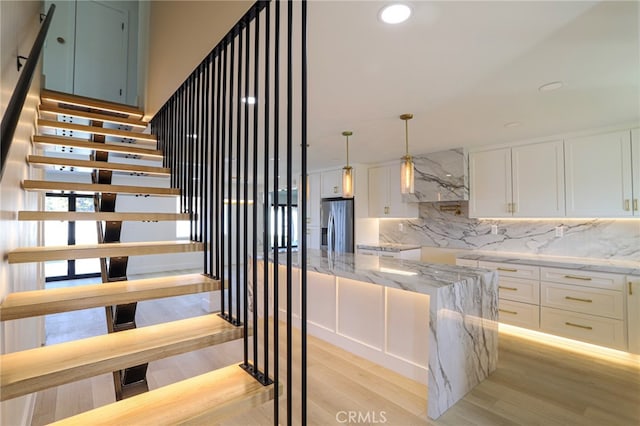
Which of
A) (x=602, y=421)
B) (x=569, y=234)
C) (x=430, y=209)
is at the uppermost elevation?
(x=430, y=209)

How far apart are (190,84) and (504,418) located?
3.26 meters

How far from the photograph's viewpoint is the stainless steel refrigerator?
5.40m

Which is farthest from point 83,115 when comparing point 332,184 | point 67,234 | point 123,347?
point 67,234

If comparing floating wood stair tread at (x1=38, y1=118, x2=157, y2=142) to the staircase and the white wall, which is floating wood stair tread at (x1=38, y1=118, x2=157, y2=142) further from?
the staircase

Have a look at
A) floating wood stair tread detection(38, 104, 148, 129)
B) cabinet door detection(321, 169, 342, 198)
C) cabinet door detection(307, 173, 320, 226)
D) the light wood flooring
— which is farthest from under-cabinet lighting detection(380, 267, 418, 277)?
cabinet door detection(307, 173, 320, 226)

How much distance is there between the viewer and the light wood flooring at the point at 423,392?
204 centimetres

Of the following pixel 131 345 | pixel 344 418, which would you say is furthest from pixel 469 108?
pixel 131 345

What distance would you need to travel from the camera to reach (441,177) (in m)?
4.43

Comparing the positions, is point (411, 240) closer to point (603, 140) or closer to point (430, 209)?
point (430, 209)

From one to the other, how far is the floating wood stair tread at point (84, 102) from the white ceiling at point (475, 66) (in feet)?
6.92

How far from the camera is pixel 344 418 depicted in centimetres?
203

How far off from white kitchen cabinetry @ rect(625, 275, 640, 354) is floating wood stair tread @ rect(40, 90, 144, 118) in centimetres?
539

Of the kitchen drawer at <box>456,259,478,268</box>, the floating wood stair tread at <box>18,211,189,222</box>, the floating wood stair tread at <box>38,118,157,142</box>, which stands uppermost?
the floating wood stair tread at <box>38,118,157,142</box>

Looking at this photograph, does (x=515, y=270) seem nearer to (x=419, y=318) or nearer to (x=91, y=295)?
(x=419, y=318)
